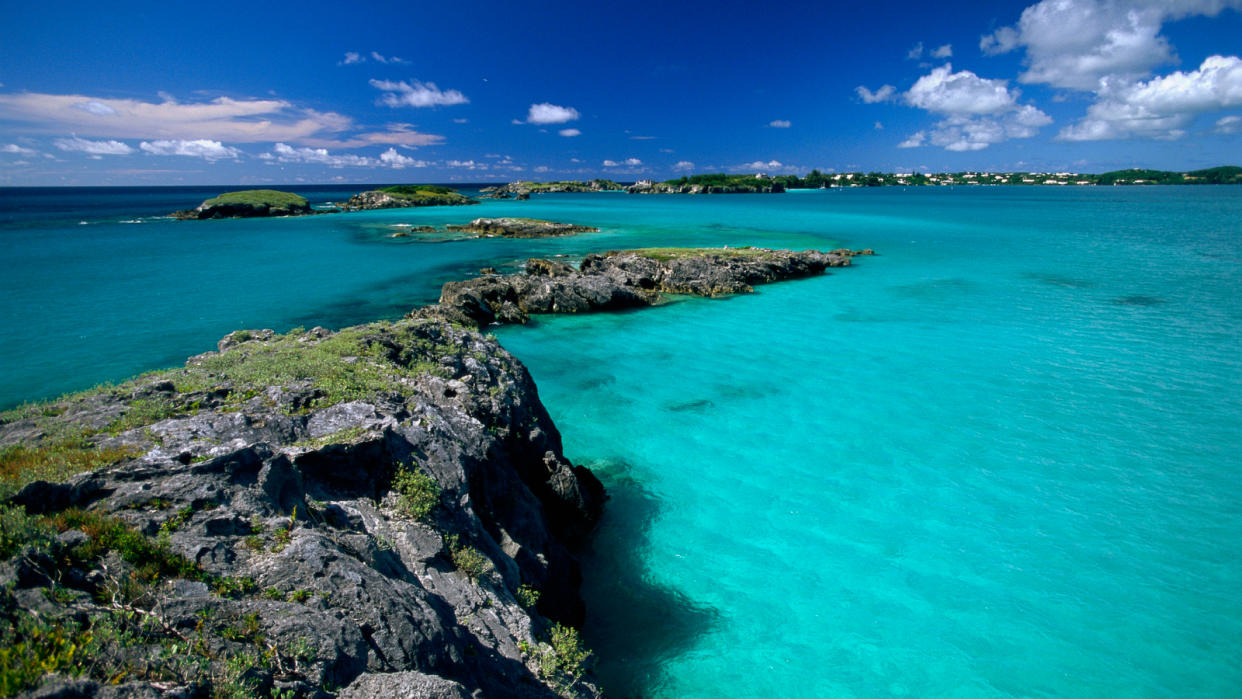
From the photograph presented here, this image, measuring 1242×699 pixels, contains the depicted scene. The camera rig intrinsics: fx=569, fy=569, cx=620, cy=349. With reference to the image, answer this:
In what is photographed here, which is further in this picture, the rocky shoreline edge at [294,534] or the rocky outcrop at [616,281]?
the rocky outcrop at [616,281]

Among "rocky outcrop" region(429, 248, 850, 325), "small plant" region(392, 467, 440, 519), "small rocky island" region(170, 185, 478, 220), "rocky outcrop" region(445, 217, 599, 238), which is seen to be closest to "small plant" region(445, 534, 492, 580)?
"small plant" region(392, 467, 440, 519)

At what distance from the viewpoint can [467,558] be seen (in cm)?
873

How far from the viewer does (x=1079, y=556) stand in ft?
44.4

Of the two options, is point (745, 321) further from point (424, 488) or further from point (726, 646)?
point (424, 488)

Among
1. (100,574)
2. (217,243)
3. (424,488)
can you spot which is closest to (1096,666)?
(424,488)

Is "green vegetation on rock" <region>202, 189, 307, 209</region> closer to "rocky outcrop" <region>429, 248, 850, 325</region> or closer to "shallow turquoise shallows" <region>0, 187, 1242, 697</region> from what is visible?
"shallow turquoise shallows" <region>0, 187, 1242, 697</region>

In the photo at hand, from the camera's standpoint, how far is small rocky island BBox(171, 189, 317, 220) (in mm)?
110812

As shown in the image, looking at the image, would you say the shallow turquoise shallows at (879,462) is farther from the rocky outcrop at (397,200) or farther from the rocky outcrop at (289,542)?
→ the rocky outcrop at (397,200)

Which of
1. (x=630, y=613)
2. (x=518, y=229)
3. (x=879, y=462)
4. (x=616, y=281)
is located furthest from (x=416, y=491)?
(x=518, y=229)

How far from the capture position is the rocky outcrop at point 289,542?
5.02m

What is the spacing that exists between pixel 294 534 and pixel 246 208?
5298 inches

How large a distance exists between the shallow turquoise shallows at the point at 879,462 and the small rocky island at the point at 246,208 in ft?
242

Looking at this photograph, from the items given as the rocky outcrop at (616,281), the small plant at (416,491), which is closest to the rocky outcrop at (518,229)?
the rocky outcrop at (616,281)

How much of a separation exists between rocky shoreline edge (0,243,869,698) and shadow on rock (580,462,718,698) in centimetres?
75
